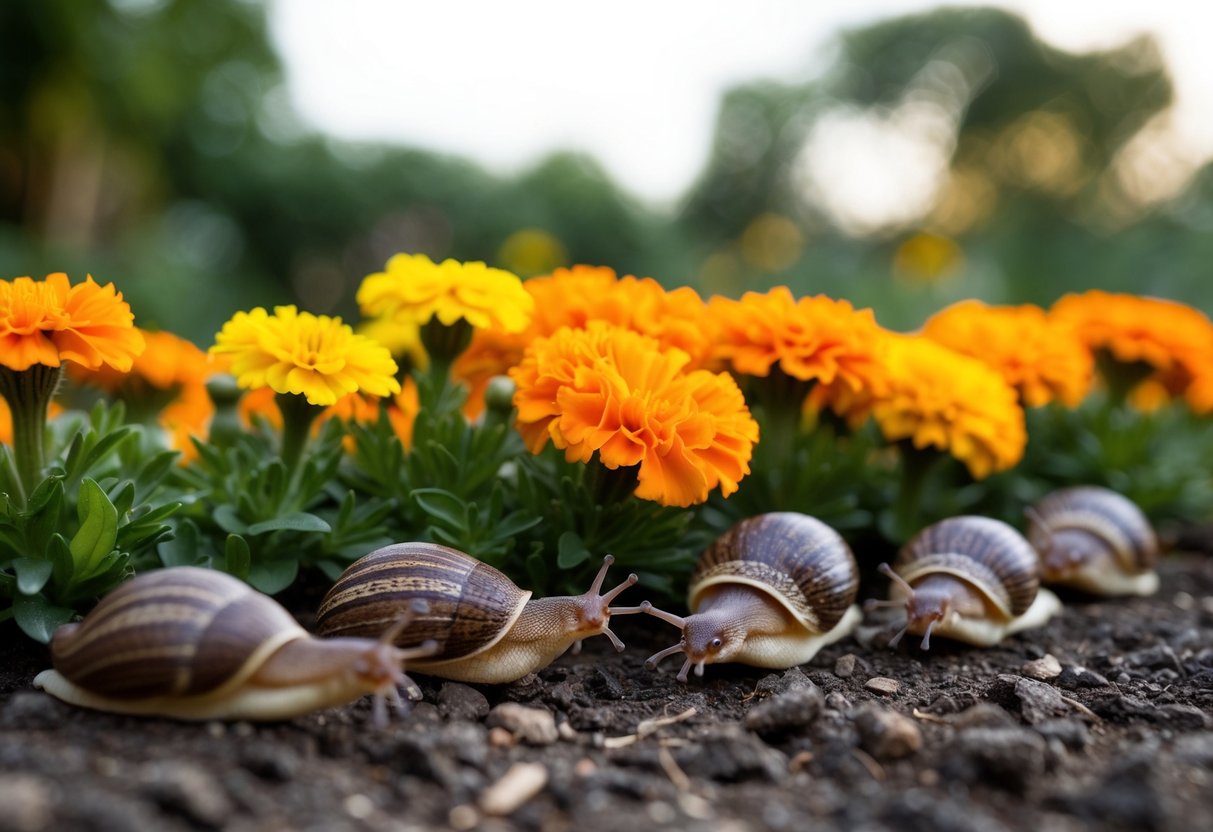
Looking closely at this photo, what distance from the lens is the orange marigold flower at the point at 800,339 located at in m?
2.97

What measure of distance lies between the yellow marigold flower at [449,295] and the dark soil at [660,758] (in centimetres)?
107

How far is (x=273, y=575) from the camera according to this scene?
106 inches

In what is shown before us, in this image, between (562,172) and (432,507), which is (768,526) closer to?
(432,507)

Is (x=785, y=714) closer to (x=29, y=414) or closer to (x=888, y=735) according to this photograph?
(x=888, y=735)

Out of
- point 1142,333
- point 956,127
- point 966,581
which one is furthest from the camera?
point 956,127

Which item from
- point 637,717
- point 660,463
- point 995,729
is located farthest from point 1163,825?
point 660,463

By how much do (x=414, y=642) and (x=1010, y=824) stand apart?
1347mm

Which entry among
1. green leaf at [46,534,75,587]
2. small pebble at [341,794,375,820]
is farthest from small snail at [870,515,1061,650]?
green leaf at [46,534,75,587]

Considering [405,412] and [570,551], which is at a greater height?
[405,412]

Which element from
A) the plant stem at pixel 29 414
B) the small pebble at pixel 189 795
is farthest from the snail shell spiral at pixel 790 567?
the plant stem at pixel 29 414

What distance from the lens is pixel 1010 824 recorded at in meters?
1.83

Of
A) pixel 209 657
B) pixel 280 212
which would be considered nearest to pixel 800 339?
pixel 209 657

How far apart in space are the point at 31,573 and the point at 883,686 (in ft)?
7.31

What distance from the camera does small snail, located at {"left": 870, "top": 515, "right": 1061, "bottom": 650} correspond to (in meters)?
2.84
